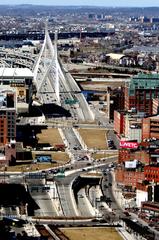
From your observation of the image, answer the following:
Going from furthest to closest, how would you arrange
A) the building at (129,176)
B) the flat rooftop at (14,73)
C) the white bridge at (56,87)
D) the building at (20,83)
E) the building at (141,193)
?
the white bridge at (56,87) < the flat rooftop at (14,73) < the building at (20,83) < the building at (129,176) < the building at (141,193)

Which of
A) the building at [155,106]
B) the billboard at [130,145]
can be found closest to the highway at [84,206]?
the billboard at [130,145]

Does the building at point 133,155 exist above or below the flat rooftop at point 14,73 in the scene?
below

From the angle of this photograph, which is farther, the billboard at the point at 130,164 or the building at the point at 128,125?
the building at the point at 128,125

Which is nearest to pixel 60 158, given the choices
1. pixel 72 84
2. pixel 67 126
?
pixel 67 126

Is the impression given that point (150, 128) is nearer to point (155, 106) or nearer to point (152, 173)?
point (155, 106)

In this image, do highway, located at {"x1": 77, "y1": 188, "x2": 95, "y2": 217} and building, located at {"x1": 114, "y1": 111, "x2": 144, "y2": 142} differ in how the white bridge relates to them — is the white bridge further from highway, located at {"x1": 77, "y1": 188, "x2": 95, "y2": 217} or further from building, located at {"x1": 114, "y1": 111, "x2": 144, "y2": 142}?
highway, located at {"x1": 77, "y1": 188, "x2": 95, "y2": 217}

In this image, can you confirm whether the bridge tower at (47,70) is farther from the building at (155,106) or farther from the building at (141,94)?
the building at (155,106)

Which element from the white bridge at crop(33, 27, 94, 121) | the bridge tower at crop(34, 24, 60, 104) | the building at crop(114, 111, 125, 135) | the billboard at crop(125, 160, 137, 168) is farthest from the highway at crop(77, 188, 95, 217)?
the bridge tower at crop(34, 24, 60, 104)
